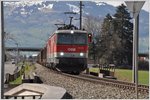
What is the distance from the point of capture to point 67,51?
14305mm

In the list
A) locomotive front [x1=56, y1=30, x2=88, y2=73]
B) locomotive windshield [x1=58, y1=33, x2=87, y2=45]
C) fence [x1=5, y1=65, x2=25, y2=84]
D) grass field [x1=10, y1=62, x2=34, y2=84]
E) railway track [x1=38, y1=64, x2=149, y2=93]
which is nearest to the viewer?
fence [x1=5, y1=65, x2=25, y2=84]

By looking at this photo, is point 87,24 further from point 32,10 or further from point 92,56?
point 32,10

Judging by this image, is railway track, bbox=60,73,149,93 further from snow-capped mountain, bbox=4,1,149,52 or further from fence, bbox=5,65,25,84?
fence, bbox=5,65,25,84

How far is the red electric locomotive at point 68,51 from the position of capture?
13.3m

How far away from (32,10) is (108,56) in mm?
1947

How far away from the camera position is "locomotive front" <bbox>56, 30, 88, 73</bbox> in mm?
13250

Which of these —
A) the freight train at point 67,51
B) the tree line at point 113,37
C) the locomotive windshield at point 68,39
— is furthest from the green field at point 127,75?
the locomotive windshield at point 68,39

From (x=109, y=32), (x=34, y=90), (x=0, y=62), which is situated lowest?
(x=34, y=90)

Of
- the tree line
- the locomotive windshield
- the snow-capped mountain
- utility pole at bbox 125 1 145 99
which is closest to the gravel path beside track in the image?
the tree line

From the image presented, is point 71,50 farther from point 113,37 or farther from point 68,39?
point 113,37

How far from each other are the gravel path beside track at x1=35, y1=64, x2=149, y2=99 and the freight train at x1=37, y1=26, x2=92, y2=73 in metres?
1.03

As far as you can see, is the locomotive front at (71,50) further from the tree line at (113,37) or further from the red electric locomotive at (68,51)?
the tree line at (113,37)

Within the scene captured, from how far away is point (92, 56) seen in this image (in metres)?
10.7

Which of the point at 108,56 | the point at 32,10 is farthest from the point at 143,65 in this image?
the point at 32,10
